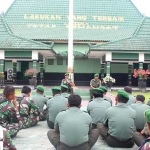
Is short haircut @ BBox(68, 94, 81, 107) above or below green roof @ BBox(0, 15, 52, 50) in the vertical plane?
below

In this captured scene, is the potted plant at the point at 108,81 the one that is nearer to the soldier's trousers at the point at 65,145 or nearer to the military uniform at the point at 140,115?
the military uniform at the point at 140,115

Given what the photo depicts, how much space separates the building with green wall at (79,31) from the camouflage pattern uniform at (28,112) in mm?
14581

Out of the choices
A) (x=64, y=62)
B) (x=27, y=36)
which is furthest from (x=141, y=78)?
(x=27, y=36)

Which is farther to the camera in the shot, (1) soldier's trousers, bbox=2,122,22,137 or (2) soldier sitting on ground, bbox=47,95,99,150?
(1) soldier's trousers, bbox=2,122,22,137

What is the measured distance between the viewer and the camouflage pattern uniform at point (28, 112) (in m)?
6.79

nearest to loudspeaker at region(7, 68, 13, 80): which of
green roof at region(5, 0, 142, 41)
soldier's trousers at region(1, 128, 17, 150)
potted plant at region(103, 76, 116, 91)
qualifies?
green roof at region(5, 0, 142, 41)

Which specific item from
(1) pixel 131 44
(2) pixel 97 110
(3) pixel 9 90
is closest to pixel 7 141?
(3) pixel 9 90

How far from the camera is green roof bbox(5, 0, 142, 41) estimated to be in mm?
23625

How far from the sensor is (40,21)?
2477cm

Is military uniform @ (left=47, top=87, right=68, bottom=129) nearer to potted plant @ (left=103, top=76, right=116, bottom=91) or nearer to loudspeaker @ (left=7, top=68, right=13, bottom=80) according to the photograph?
potted plant @ (left=103, top=76, right=116, bottom=91)

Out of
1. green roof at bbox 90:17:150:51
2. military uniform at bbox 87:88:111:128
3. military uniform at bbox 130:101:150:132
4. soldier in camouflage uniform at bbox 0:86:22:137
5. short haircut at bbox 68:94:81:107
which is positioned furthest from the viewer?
green roof at bbox 90:17:150:51

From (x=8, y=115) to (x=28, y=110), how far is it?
4.64 ft

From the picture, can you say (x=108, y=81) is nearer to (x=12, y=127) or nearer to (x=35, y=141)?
(x=35, y=141)

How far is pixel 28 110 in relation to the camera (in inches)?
272
